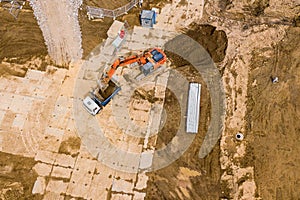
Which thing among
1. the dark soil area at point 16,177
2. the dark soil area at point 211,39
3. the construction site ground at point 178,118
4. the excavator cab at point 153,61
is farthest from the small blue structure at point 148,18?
the dark soil area at point 16,177

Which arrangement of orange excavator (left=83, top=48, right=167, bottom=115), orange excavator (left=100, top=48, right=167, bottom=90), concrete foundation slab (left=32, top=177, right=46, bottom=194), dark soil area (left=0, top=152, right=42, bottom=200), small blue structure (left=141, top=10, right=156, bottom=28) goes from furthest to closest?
small blue structure (left=141, top=10, right=156, bottom=28)
orange excavator (left=100, top=48, right=167, bottom=90)
orange excavator (left=83, top=48, right=167, bottom=115)
concrete foundation slab (left=32, top=177, right=46, bottom=194)
dark soil area (left=0, top=152, right=42, bottom=200)

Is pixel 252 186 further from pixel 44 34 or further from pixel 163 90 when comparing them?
pixel 44 34

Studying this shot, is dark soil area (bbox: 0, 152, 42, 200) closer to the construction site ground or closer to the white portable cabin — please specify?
the construction site ground

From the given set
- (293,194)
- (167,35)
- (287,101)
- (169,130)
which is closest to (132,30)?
(167,35)

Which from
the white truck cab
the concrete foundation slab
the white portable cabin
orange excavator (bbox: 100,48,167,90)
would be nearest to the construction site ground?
the concrete foundation slab

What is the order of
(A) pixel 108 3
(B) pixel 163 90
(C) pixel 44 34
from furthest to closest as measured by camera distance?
(A) pixel 108 3 → (C) pixel 44 34 → (B) pixel 163 90

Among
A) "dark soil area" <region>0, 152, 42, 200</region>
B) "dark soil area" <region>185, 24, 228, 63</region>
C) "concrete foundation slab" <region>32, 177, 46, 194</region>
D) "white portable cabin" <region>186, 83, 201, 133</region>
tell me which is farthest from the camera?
"dark soil area" <region>185, 24, 228, 63</region>
